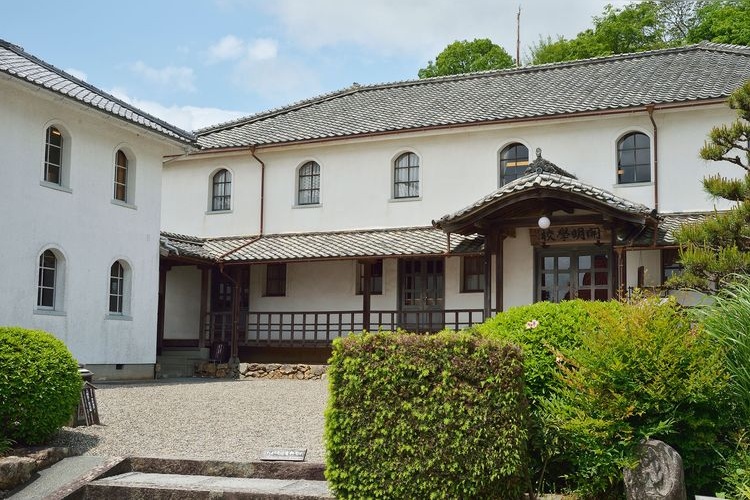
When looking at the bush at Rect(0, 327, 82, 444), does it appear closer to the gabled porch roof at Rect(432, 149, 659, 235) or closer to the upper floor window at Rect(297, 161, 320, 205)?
the gabled porch roof at Rect(432, 149, 659, 235)

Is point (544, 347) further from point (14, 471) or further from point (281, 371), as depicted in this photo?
point (281, 371)

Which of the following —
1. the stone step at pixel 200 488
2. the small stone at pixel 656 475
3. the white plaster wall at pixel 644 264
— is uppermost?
the white plaster wall at pixel 644 264

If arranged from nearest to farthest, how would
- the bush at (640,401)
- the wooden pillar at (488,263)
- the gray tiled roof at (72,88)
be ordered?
the bush at (640,401) < the gray tiled roof at (72,88) < the wooden pillar at (488,263)

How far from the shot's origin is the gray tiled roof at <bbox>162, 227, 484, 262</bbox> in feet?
68.6

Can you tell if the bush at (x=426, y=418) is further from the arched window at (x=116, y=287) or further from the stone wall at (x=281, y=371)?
the stone wall at (x=281, y=371)

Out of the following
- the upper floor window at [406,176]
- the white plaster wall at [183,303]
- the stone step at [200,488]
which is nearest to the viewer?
the stone step at [200,488]

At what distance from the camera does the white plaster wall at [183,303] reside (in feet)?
79.7

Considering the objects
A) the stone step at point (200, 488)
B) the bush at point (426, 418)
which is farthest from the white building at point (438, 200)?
the bush at point (426, 418)

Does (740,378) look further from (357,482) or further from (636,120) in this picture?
(636,120)

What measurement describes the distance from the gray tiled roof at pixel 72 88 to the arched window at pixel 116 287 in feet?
10.7

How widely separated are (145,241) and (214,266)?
318cm

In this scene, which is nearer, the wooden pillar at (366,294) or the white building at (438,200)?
the white building at (438,200)

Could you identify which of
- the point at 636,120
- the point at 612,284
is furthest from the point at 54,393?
the point at 636,120

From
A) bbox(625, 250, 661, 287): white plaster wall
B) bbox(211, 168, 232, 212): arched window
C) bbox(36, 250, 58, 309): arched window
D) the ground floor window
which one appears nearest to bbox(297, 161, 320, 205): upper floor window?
bbox(211, 168, 232, 212): arched window
